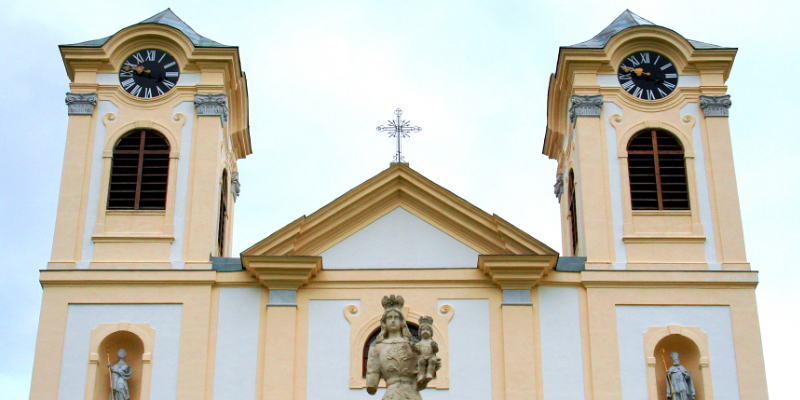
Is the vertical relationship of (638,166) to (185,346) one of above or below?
above

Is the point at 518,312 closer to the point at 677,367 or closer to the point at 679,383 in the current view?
the point at 677,367

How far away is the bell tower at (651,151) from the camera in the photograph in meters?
21.3

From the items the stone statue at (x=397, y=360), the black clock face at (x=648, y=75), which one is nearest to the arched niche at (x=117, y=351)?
the stone statue at (x=397, y=360)

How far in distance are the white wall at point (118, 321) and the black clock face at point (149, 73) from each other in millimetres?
4292

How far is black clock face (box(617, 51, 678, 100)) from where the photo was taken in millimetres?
22641

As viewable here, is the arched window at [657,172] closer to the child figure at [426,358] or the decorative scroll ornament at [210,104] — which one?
the decorative scroll ornament at [210,104]

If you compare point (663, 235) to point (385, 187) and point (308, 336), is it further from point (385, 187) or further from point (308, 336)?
point (308, 336)

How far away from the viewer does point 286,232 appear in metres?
21.3

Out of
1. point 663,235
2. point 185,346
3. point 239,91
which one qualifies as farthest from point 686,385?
point 239,91

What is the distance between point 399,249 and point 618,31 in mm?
6193

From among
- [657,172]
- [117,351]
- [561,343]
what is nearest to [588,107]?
[657,172]

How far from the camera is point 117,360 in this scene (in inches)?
813

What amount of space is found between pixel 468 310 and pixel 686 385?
3.87 meters

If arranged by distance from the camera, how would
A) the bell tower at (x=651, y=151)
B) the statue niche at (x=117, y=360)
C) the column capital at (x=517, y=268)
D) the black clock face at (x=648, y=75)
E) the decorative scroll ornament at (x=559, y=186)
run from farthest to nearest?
the decorative scroll ornament at (x=559, y=186) < the black clock face at (x=648, y=75) < the bell tower at (x=651, y=151) < the column capital at (x=517, y=268) < the statue niche at (x=117, y=360)
